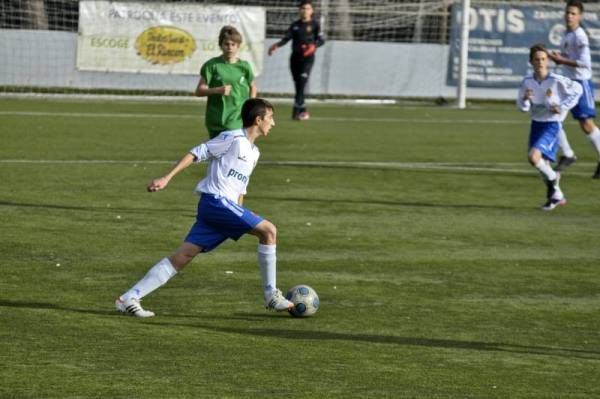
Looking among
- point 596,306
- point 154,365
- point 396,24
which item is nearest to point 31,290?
point 154,365

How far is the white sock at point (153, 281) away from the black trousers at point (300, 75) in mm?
18628

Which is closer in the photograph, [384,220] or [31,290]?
[31,290]

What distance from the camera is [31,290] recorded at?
10250 millimetres

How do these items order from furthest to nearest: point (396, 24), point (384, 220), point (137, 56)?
point (396, 24) < point (137, 56) < point (384, 220)

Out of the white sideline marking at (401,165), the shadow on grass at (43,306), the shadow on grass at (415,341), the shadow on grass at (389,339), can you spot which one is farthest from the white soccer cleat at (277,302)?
the white sideline marking at (401,165)

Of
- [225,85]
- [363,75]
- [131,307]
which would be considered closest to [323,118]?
[363,75]

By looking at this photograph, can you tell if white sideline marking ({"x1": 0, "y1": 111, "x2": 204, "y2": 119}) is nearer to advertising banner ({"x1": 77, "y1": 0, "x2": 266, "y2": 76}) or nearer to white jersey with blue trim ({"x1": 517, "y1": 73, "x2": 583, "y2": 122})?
advertising banner ({"x1": 77, "y1": 0, "x2": 266, "y2": 76})

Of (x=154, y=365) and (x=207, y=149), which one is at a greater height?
(x=207, y=149)

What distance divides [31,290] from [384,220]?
530 cm

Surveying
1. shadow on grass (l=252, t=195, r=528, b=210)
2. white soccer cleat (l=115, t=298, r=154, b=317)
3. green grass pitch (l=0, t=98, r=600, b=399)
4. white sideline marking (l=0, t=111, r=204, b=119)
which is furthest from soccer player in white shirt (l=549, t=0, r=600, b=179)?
white soccer cleat (l=115, t=298, r=154, b=317)

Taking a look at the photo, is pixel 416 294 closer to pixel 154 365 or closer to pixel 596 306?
pixel 596 306

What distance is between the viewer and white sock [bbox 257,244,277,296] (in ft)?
31.6

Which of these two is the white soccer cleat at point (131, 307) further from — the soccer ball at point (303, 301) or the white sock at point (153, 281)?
the soccer ball at point (303, 301)

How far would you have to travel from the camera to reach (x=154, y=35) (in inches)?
1252
